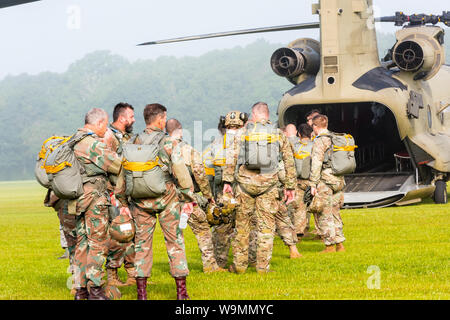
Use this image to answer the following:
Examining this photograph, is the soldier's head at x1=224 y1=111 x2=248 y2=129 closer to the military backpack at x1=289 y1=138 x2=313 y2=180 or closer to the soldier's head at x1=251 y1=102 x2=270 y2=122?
the soldier's head at x1=251 y1=102 x2=270 y2=122

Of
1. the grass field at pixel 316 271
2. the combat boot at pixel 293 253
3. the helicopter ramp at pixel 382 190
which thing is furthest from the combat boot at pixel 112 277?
the helicopter ramp at pixel 382 190

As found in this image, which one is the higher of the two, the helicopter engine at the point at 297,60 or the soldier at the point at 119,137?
the helicopter engine at the point at 297,60

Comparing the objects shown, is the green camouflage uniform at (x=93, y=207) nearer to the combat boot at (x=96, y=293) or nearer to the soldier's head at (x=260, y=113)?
the combat boot at (x=96, y=293)

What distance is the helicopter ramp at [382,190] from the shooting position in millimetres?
17828

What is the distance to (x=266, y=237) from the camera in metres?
8.95

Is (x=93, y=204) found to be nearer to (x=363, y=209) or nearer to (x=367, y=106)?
(x=363, y=209)

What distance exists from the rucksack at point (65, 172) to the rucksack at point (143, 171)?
47 centimetres

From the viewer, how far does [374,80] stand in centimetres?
1745

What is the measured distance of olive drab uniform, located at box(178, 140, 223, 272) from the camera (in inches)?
342

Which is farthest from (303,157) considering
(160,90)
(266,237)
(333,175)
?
(160,90)

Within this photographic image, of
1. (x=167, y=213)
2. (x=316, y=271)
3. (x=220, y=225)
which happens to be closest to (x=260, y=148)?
(x=220, y=225)

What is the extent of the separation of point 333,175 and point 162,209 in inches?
161

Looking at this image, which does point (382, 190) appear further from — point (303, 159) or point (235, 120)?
point (235, 120)
